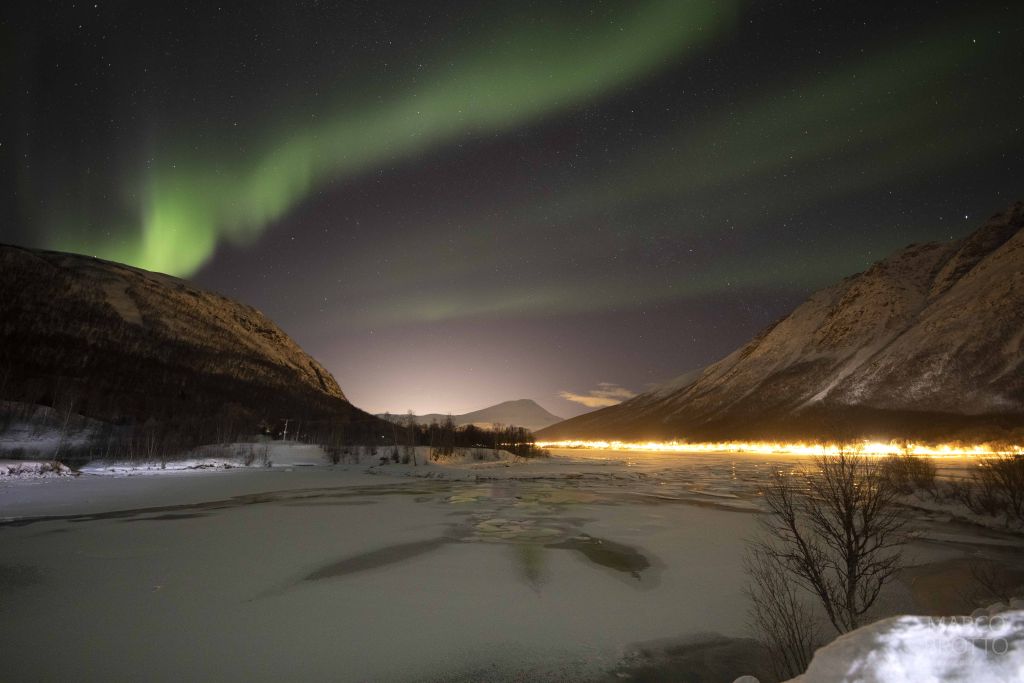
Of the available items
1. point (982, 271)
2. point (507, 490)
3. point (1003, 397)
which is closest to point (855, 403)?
point (1003, 397)

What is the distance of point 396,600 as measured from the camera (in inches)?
400

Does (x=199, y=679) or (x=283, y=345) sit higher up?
(x=283, y=345)

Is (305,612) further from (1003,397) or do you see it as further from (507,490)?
(1003,397)

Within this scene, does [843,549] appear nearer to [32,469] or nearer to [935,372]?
[32,469]

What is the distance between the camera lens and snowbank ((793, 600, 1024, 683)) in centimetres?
330

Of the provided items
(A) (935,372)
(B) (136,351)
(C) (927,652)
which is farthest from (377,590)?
(A) (935,372)

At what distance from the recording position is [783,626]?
909cm

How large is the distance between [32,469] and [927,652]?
49016mm

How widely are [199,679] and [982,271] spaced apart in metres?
221

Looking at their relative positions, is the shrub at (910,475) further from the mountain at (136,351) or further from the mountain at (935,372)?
the mountain at (136,351)

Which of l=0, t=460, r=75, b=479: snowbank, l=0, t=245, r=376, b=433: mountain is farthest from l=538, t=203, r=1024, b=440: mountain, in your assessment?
l=0, t=245, r=376, b=433: mountain

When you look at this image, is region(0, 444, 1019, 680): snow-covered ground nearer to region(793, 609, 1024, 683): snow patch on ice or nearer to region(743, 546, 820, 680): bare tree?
region(743, 546, 820, 680): bare tree

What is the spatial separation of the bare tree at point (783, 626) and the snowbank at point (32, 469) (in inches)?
1738

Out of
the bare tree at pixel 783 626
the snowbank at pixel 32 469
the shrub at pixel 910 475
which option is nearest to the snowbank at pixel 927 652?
the bare tree at pixel 783 626
